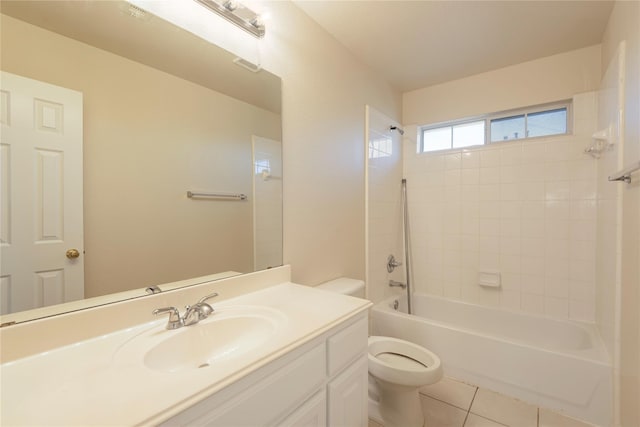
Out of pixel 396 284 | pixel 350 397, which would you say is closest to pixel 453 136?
pixel 396 284

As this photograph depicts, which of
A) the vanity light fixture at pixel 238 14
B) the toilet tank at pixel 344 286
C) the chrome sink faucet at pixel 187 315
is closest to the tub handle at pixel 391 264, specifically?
the toilet tank at pixel 344 286

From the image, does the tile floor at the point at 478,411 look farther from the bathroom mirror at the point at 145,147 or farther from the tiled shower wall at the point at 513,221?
the bathroom mirror at the point at 145,147

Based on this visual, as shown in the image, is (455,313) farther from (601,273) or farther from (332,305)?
(332,305)

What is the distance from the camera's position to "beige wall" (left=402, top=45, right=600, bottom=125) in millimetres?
2068

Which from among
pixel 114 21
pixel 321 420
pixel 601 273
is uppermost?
pixel 114 21

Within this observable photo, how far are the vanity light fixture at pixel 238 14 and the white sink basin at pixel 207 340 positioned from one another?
1291 mm

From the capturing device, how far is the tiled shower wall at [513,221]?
209 cm

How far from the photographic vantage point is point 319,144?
1794 mm

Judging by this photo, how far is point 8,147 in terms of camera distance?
0.74 m

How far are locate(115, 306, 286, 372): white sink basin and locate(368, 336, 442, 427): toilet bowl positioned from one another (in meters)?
0.86

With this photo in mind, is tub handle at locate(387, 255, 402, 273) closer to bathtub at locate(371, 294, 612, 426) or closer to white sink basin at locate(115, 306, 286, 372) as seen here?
bathtub at locate(371, 294, 612, 426)

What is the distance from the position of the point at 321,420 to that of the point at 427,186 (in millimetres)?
2335

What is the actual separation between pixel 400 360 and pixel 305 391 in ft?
3.51

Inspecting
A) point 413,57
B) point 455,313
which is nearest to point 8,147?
point 413,57
